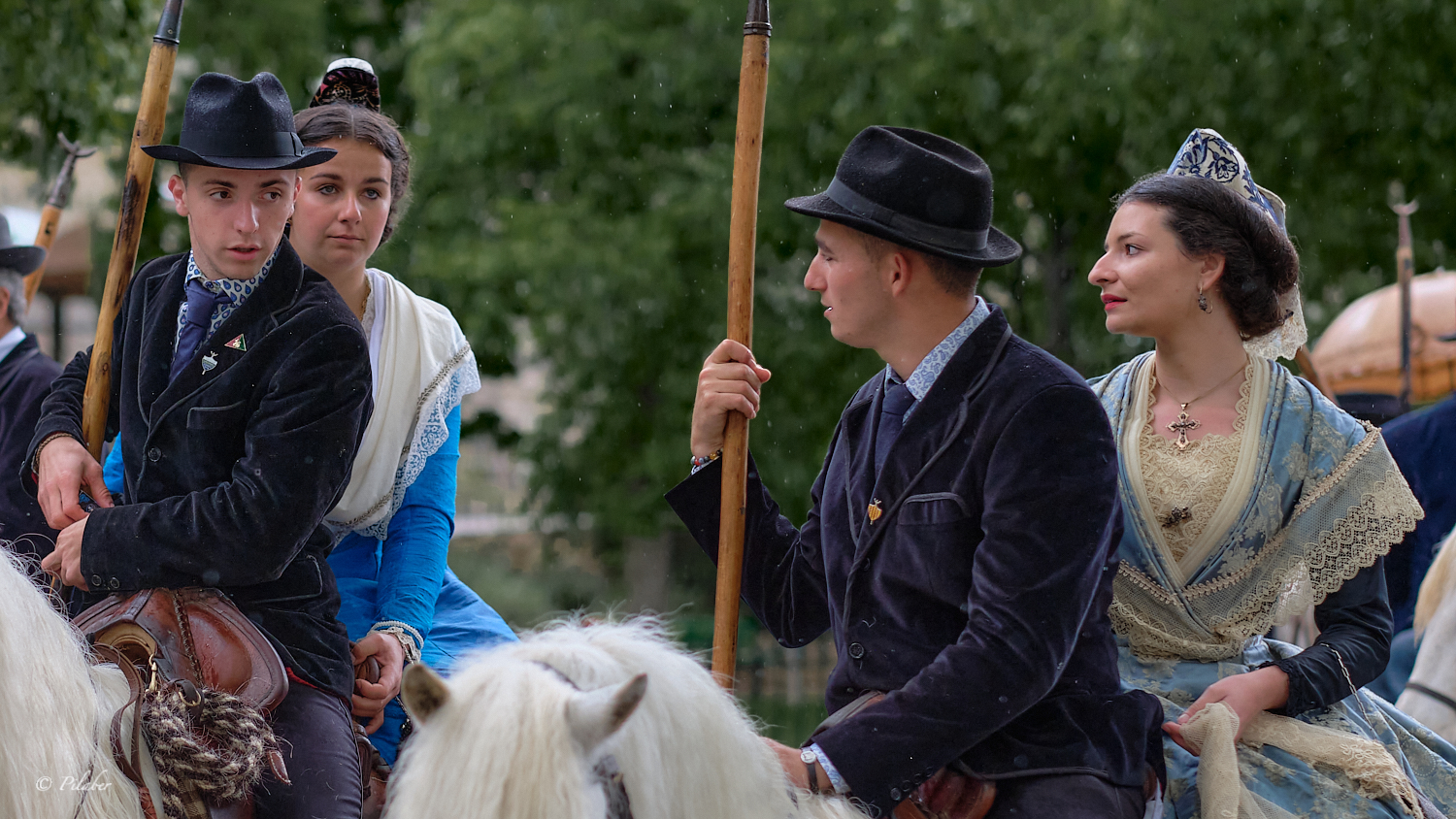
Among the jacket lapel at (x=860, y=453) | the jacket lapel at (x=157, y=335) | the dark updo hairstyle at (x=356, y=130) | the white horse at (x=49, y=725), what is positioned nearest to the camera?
the white horse at (x=49, y=725)

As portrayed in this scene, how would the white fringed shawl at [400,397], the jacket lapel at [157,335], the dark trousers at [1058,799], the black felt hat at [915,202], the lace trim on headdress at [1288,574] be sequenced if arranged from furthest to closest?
1. the white fringed shawl at [400,397]
2. the lace trim on headdress at [1288,574]
3. the jacket lapel at [157,335]
4. the black felt hat at [915,202]
5. the dark trousers at [1058,799]

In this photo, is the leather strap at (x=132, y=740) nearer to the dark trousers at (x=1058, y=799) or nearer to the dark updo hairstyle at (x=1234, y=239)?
the dark trousers at (x=1058, y=799)

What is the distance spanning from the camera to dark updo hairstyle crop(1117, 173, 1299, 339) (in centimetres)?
334

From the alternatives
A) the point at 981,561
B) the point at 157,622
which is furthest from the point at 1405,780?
the point at 157,622

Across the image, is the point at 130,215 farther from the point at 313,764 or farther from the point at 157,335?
the point at 313,764

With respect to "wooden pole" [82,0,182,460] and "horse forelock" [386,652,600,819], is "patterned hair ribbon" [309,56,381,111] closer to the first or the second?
"wooden pole" [82,0,182,460]

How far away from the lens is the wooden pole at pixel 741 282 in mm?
2943

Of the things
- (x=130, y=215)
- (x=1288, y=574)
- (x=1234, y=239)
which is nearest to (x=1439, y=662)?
(x=1288, y=574)

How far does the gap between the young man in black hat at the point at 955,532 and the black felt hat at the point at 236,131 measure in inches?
39.8

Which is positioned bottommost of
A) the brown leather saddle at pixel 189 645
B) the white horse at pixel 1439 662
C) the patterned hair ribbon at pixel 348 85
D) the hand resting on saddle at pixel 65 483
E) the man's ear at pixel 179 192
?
the white horse at pixel 1439 662

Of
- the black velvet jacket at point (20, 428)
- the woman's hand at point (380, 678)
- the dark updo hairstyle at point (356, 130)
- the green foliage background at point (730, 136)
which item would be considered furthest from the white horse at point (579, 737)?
the green foliage background at point (730, 136)

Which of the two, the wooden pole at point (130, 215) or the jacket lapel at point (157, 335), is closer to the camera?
the jacket lapel at point (157, 335)

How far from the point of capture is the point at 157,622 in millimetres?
2762

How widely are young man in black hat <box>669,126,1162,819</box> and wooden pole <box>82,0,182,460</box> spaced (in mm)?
1384
